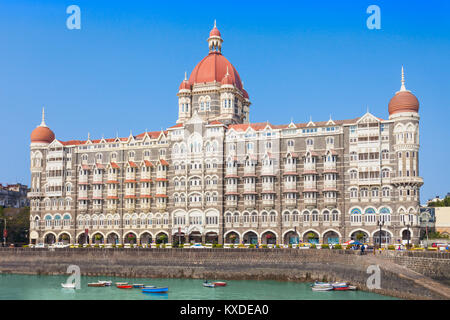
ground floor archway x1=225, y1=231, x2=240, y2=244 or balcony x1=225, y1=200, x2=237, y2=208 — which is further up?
balcony x1=225, y1=200, x2=237, y2=208

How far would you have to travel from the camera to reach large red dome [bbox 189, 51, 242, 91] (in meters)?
116

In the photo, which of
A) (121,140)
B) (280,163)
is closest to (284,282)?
(280,163)

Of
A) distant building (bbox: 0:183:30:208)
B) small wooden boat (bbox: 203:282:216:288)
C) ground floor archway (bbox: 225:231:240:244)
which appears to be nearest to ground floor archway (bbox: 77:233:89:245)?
ground floor archway (bbox: 225:231:240:244)

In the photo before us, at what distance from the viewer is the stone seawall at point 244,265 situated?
203 ft

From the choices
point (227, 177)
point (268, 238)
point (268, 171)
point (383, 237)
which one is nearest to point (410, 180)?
point (383, 237)

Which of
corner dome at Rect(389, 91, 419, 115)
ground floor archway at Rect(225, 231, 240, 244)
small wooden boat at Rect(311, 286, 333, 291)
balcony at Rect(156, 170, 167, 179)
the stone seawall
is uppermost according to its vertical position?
corner dome at Rect(389, 91, 419, 115)

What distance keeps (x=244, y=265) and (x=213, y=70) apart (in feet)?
156

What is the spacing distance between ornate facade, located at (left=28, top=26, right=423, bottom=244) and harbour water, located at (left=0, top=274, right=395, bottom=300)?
21.9 metres

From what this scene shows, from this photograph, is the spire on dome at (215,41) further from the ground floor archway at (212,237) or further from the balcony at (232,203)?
the ground floor archway at (212,237)

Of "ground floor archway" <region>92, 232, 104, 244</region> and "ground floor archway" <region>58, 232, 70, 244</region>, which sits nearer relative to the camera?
"ground floor archway" <region>92, 232, 104, 244</region>

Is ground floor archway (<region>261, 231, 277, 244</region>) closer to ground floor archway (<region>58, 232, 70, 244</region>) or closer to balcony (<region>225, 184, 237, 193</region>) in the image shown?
balcony (<region>225, 184, 237, 193</region>)

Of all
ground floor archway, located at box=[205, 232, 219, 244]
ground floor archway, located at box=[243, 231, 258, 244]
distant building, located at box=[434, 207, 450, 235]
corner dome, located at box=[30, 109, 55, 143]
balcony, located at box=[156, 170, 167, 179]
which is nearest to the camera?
ground floor archway, located at box=[243, 231, 258, 244]
